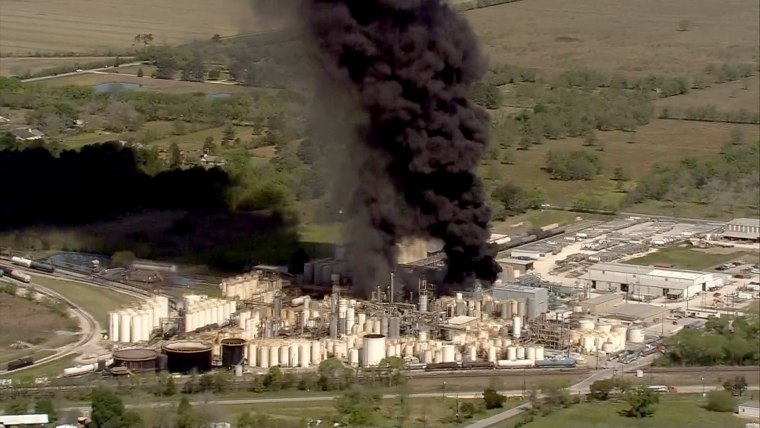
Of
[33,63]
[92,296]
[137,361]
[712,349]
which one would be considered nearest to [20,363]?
[137,361]

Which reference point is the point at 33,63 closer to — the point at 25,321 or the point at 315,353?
the point at 25,321

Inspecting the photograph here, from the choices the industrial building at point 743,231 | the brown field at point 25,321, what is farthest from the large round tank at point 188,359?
the industrial building at point 743,231

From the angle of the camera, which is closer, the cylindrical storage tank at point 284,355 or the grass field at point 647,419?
the grass field at point 647,419

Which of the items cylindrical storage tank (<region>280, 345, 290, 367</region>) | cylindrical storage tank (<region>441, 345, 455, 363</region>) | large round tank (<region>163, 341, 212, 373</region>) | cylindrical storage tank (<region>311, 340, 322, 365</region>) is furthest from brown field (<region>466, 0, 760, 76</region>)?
large round tank (<region>163, 341, 212, 373</region>)

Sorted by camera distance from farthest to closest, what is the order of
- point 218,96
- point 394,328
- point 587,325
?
point 218,96 → point 587,325 → point 394,328

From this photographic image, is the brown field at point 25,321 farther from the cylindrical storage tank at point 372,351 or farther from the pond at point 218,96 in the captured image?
the pond at point 218,96

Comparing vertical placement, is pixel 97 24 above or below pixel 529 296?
above
